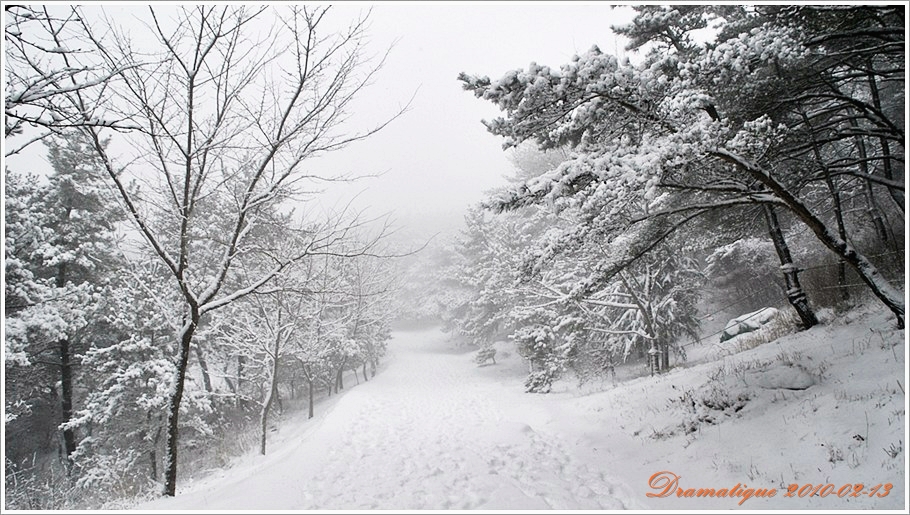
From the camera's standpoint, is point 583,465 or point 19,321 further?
point 19,321

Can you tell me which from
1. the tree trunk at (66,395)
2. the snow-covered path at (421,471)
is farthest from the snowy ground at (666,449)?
the tree trunk at (66,395)

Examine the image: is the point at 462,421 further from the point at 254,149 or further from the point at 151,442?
the point at 151,442

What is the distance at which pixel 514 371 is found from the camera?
74.7 ft

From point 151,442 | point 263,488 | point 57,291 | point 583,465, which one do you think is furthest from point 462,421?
point 57,291

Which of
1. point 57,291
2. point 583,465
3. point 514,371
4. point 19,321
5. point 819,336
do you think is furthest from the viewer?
point 514,371

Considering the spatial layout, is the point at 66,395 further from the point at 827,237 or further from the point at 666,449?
the point at 827,237

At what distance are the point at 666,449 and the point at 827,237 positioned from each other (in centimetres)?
386

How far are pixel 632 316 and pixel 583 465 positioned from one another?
30.3 ft

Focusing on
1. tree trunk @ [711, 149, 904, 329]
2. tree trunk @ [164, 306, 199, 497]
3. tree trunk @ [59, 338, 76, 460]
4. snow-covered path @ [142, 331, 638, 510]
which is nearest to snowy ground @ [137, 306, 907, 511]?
snow-covered path @ [142, 331, 638, 510]

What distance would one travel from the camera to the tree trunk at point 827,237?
4777 mm

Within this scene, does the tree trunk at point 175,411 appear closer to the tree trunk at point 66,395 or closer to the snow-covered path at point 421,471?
the snow-covered path at point 421,471

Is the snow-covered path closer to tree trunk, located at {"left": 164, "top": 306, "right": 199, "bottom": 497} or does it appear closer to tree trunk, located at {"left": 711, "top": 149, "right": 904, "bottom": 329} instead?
tree trunk, located at {"left": 164, "top": 306, "right": 199, "bottom": 497}

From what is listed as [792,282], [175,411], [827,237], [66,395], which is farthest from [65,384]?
[792,282]

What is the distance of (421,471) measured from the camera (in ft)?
19.4
